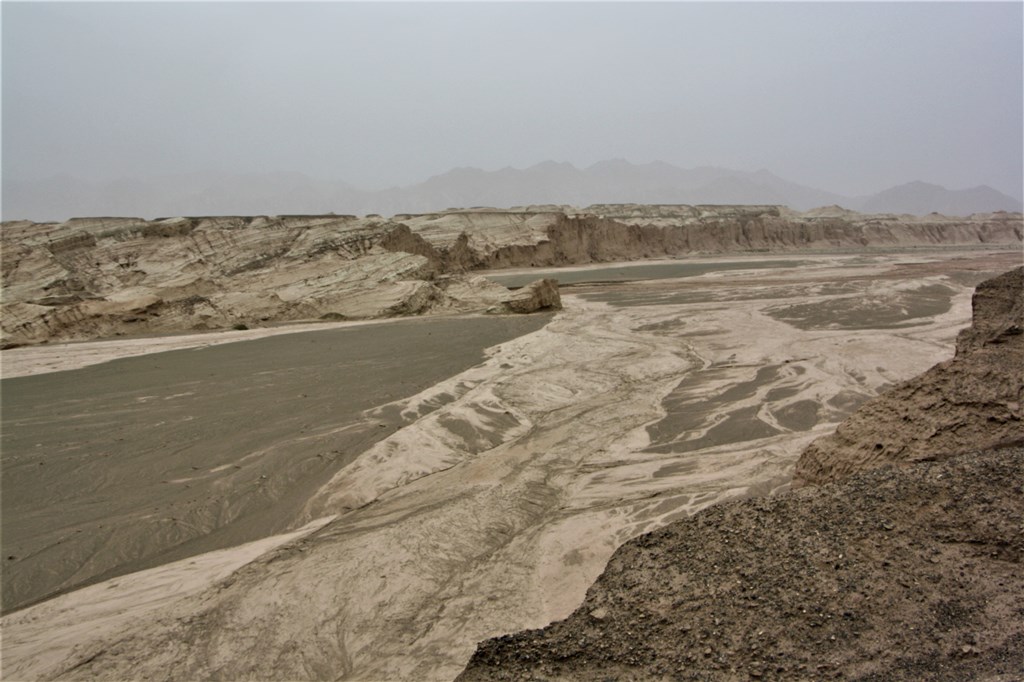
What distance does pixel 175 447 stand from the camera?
21.1 feet

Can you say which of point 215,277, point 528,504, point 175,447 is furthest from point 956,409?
point 215,277

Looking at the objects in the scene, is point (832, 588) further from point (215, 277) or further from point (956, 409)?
point (215, 277)

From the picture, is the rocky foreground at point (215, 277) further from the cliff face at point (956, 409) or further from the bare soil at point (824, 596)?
the bare soil at point (824, 596)

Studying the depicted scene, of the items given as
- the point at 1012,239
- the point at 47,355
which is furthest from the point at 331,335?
the point at 1012,239

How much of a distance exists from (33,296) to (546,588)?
73.1 ft

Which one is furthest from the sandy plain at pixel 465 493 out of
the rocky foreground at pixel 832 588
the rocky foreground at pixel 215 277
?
the rocky foreground at pixel 215 277

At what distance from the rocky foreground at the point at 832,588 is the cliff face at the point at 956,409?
3 centimetres

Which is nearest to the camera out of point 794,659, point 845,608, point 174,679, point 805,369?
point 794,659

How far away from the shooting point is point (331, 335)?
46.9 feet

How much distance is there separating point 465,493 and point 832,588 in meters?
3.39

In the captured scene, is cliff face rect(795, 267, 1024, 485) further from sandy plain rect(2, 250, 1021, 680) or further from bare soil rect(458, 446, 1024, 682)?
sandy plain rect(2, 250, 1021, 680)

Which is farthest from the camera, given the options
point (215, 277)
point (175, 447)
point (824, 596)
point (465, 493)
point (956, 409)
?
point (215, 277)

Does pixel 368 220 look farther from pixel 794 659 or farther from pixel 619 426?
pixel 794 659

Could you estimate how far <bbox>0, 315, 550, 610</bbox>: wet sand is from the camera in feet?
14.8
